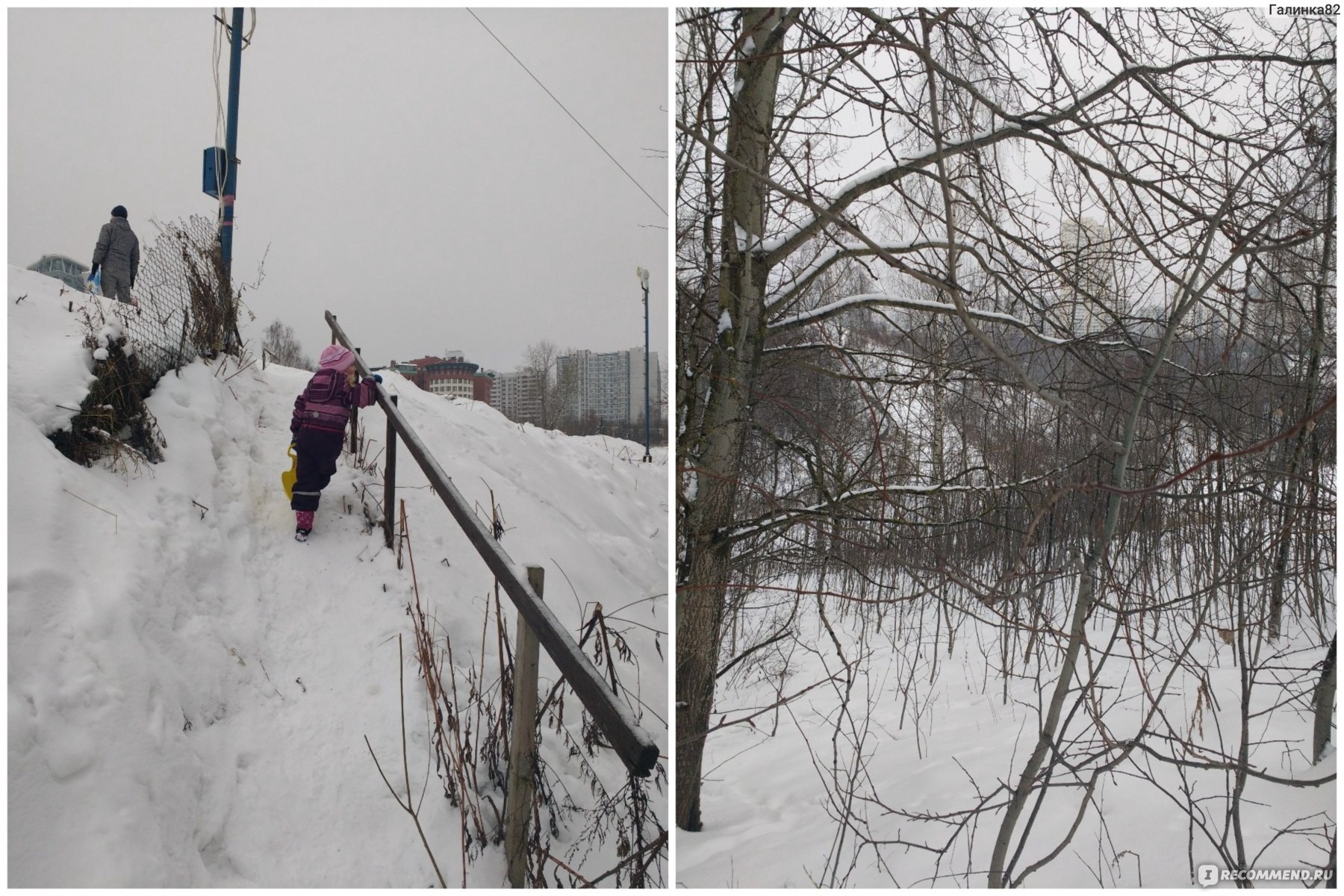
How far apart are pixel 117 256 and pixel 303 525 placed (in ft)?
8.04

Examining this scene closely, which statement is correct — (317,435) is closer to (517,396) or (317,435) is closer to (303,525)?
(303,525)

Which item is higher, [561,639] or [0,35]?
[0,35]

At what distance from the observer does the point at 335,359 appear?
2811 mm

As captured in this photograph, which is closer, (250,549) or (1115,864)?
(1115,864)

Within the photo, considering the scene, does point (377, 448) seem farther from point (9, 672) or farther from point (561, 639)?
point (561, 639)

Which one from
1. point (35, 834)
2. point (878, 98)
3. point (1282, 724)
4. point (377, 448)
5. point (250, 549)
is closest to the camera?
point (35, 834)

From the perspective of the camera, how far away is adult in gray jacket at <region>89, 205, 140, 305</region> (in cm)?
384

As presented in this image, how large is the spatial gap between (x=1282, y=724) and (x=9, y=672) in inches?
90.9

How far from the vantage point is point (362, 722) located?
1811 mm

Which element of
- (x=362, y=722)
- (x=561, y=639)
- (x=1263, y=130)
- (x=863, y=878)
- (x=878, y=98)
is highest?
(x=878, y=98)

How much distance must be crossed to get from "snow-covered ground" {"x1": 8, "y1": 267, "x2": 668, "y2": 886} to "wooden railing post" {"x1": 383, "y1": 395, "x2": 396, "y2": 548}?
7 centimetres

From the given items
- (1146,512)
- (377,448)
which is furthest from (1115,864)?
(377,448)

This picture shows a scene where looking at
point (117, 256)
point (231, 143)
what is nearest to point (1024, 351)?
point (231, 143)

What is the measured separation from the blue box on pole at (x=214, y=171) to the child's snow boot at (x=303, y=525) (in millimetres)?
1789
